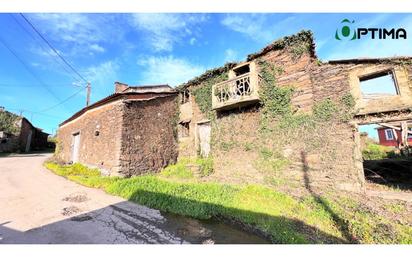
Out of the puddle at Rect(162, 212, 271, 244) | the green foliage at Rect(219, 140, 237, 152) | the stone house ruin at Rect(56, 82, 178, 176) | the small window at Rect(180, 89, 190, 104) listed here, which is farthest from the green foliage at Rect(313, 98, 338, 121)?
the stone house ruin at Rect(56, 82, 178, 176)

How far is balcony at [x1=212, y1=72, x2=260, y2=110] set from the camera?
9734 mm

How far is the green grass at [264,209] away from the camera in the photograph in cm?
482

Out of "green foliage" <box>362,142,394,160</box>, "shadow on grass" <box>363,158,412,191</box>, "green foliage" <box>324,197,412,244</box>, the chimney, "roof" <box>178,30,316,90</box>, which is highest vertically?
the chimney

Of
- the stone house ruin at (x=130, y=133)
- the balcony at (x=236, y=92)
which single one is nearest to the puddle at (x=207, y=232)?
the stone house ruin at (x=130, y=133)

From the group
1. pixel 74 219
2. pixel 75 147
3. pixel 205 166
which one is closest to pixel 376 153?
pixel 205 166

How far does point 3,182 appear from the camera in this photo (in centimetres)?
862

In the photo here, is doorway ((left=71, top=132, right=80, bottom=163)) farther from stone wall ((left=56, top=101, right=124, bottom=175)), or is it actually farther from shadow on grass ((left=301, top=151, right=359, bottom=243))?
shadow on grass ((left=301, top=151, right=359, bottom=243))

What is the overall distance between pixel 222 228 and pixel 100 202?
12.8 ft

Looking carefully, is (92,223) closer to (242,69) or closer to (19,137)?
(242,69)

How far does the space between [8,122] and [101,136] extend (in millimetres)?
21725

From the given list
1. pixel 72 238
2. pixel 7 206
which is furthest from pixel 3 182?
pixel 72 238

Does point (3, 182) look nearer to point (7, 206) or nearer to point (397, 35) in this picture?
point (7, 206)

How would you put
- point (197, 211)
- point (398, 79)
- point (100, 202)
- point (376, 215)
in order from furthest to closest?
point (398, 79) → point (100, 202) → point (197, 211) → point (376, 215)

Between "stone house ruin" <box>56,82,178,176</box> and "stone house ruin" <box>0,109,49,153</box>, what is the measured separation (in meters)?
16.4
